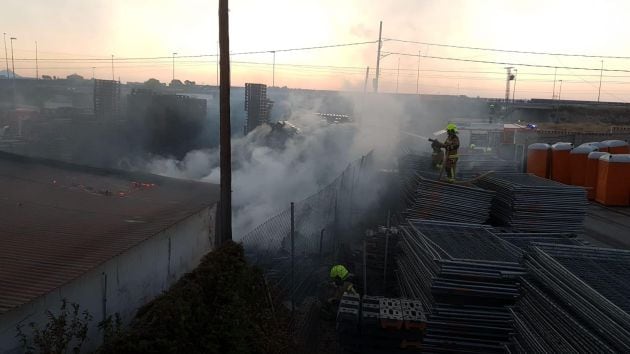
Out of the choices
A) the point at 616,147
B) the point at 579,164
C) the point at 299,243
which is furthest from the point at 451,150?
the point at 616,147

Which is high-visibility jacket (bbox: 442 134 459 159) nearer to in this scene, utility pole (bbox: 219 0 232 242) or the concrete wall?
utility pole (bbox: 219 0 232 242)

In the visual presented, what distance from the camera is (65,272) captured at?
5484mm

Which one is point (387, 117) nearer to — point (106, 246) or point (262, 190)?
point (262, 190)

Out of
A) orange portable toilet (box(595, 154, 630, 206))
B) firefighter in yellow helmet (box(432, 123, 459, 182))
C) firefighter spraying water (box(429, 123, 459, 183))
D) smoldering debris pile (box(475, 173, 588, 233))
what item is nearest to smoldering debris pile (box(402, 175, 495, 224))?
smoldering debris pile (box(475, 173, 588, 233))

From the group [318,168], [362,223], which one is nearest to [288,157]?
[318,168]

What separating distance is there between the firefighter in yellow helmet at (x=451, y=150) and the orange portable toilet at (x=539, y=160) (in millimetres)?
8291

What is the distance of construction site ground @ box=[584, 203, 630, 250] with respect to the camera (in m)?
11.6

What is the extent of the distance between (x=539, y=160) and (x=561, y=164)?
699 mm

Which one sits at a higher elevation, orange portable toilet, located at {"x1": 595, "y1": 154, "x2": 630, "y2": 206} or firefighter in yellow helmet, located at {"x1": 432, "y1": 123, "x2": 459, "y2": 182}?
firefighter in yellow helmet, located at {"x1": 432, "y1": 123, "x2": 459, "y2": 182}

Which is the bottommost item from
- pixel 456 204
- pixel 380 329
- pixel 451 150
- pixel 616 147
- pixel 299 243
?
pixel 380 329

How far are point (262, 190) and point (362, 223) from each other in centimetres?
331

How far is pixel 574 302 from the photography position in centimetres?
486

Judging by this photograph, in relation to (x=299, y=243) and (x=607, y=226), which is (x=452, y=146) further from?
(x=607, y=226)

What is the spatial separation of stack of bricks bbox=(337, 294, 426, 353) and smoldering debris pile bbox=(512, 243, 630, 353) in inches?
46.0
